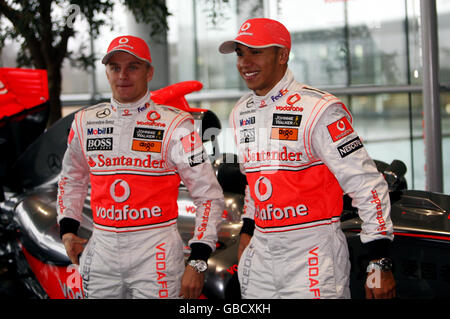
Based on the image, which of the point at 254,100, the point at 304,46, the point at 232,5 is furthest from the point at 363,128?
the point at 254,100

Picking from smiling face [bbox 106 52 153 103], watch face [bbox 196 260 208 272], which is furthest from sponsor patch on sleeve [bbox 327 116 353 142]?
smiling face [bbox 106 52 153 103]

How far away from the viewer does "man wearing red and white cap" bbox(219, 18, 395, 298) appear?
162 centimetres

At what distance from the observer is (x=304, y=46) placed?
7.14 m

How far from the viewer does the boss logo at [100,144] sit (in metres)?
1.94

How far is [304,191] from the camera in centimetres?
170

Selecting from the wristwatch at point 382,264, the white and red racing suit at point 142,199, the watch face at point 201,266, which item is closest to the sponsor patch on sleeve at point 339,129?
the wristwatch at point 382,264

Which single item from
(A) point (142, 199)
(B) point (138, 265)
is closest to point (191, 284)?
(B) point (138, 265)

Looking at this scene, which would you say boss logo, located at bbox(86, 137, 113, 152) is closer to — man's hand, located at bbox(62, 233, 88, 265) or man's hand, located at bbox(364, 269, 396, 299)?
man's hand, located at bbox(62, 233, 88, 265)

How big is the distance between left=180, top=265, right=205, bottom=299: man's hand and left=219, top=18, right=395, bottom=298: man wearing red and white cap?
157 mm

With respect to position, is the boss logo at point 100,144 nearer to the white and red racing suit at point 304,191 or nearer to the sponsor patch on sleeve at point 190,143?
the sponsor patch on sleeve at point 190,143

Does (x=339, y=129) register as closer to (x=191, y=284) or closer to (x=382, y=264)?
(x=382, y=264)
